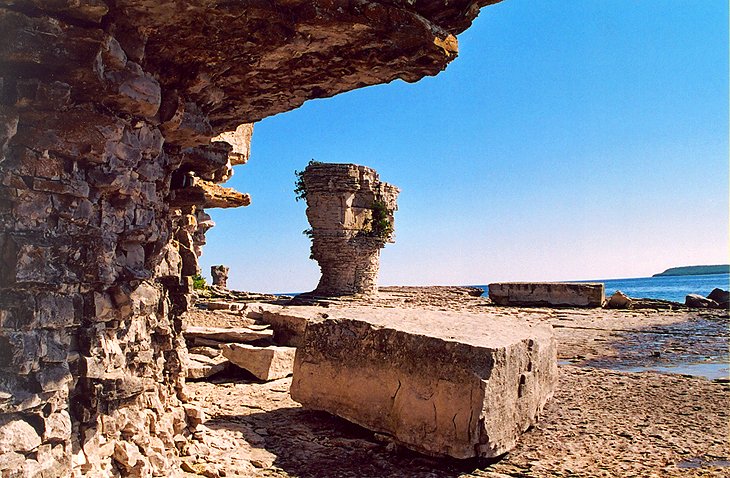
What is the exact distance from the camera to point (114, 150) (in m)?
2.99

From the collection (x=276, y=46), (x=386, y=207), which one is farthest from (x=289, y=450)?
(x=386, y=207)

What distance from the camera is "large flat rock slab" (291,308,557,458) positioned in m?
4.18

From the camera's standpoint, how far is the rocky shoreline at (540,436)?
4234 millimetres

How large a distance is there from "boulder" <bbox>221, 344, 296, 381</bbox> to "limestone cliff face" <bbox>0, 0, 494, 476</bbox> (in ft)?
8.80

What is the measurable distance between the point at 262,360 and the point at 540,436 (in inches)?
127

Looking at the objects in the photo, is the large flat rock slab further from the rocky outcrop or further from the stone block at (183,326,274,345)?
the rocky outcrop

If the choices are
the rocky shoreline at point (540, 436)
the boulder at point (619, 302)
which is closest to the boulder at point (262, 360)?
the rocky shoreline at point (540, 436)

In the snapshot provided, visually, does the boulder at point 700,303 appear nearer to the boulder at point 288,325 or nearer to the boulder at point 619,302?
the boulder at point 619,302

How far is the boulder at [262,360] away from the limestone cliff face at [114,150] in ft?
8.80

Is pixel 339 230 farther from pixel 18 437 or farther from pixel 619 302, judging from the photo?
pixel 18 437

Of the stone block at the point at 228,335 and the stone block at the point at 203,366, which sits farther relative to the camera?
the stone block at the point at 228,335

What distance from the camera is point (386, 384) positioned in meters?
4.66

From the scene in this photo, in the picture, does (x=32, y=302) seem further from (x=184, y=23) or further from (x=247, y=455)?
(x=247, y=455)

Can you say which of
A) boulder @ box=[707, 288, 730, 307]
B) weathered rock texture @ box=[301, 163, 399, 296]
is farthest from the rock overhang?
boulder @ box=[707, 288, 730, 307]
